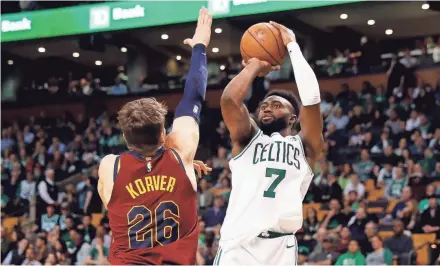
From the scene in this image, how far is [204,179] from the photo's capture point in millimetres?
14125

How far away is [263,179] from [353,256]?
610 cm

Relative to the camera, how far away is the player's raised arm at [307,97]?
4.06m

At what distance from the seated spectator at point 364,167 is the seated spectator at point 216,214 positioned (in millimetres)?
2524

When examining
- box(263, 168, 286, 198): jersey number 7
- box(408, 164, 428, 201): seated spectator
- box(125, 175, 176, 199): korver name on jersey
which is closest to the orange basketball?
box(263, 168, 286, 198): jersey number 7

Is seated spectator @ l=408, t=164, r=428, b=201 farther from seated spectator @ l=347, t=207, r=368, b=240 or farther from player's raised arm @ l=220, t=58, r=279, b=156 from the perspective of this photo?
player's raised arm @ l=220, t=58, r=279, b=156

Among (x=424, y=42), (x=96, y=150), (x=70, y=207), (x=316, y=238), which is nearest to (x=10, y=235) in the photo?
(x=70, y=207)

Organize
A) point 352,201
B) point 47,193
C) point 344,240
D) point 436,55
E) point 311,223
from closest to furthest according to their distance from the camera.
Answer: point 344,240 < point 311,223 < point 352,201 < point 47,193 < point 436,55

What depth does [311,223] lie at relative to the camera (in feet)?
36.7

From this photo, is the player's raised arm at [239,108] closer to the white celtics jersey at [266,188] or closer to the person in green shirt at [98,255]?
the white celtics jersey at [266,188]

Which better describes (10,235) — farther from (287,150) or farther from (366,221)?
(287,150)

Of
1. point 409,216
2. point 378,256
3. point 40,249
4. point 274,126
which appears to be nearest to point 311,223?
point 409,216

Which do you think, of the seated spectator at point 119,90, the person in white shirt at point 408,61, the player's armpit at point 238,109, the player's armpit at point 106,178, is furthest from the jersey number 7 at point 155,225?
the seated spectator at point 119,90

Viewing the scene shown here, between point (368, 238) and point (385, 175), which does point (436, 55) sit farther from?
point (368, 238)

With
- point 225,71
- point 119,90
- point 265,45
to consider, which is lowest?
point 265,45
